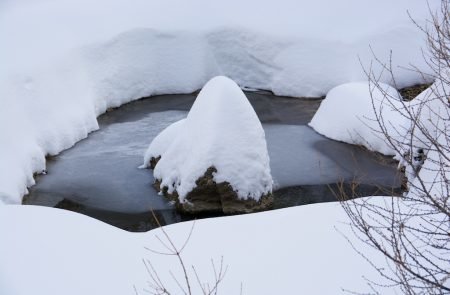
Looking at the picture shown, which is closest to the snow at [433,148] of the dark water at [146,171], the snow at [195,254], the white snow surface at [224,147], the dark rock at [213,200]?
the dark water at [146,171]

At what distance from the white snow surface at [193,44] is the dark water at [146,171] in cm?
111

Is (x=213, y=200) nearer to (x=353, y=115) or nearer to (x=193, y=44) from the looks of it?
(x=353, y=115)

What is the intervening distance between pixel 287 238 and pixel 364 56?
12.8m

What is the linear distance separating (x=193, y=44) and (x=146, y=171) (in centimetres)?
814

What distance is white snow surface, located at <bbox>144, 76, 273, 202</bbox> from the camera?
9.30m

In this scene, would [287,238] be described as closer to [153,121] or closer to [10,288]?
[10,288]

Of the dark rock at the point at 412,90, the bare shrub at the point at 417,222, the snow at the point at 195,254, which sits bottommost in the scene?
the dark rock at the point at 412,90

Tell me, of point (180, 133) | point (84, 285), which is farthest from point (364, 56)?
point (84, 285)

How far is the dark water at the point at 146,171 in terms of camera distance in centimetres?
975

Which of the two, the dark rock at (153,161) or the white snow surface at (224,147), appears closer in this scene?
the white snow surface at (224,147)

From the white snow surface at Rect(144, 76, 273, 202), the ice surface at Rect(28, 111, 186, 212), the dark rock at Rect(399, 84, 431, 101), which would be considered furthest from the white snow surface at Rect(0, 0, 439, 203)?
the white snow surface at Rect(144, 76, 273, 202)

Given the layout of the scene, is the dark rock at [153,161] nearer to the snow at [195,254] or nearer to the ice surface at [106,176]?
the ice surface at [106,176]

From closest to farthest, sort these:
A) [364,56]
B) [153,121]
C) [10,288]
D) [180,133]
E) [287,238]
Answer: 1. [10,288]
2. [287,238]
3. [180,133]
4. [153,121]
5. [364,56]

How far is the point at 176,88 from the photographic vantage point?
17641 mm
